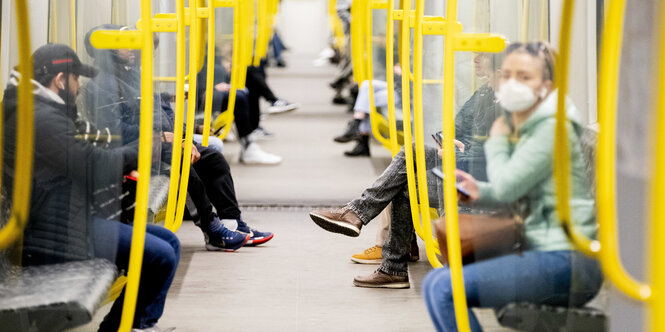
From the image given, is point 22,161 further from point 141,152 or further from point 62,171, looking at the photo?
point 141,152

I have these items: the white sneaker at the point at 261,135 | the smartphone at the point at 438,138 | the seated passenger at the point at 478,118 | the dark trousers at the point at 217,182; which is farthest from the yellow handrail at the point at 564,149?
the white sneaker at the point at 261,135

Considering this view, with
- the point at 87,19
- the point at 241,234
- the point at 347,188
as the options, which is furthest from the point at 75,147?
the point at 347,188

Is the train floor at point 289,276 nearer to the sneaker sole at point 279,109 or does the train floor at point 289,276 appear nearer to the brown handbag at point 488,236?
the brown handbag at point 488,236

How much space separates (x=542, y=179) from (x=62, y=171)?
4.00 ft

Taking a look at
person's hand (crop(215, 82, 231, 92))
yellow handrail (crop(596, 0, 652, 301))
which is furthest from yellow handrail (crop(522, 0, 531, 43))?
person's hand (crop(215, 82, 231, 92))

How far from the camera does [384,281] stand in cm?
434

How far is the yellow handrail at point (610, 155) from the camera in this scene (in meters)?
2.10

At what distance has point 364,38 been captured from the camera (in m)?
7.48

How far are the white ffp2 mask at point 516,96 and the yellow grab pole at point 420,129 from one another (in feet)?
3.54

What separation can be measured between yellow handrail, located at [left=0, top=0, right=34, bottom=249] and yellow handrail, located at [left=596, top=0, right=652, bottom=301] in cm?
138

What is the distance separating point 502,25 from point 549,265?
2.09 feet

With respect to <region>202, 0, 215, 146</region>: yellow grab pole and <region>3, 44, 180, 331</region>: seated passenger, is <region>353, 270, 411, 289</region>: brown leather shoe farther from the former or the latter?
<region>3, 44, 180, 331</region>: seated passenger

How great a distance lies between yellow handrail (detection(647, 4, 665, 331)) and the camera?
78.7 inches

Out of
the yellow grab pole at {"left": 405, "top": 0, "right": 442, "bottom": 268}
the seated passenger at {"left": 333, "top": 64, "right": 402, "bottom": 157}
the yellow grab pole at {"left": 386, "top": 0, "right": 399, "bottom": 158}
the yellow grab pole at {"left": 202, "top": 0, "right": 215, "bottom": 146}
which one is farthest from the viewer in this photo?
the seated passenger at {"left": 333, "top": 64, "right": 402, "bottom": 157}
